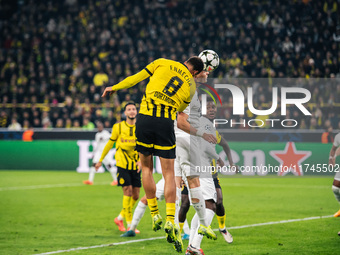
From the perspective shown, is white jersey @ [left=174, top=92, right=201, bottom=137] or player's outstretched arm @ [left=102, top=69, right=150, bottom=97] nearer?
player's outstretched arm @ [left=102, top=69, right=150, bottom=97]

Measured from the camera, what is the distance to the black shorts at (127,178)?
10.0m

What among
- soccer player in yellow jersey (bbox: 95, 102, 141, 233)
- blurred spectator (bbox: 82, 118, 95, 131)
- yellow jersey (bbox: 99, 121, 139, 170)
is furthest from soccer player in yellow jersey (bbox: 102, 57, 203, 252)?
blurred spectator (bbox: 82, 118, 95, 131)

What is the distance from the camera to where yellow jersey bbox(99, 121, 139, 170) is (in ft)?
33.3

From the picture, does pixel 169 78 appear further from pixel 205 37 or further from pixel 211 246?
pixel 205 37

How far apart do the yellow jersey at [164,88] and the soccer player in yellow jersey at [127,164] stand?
3044mm

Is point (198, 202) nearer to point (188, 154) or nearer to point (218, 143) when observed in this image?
point (188, 154)

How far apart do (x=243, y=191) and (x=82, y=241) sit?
8.00 meters

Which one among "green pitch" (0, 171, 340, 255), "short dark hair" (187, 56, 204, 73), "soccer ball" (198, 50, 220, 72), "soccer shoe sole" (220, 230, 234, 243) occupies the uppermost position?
"soccer ball" (198, 50, 220, 72)

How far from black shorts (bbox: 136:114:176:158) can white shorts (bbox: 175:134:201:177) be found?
775 millimetres

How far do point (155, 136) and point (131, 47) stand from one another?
770 inches

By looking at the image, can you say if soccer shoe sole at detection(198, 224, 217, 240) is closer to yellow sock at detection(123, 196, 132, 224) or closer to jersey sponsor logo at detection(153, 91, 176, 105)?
jersey sponsor logo at detection(153, 91, 176, 105)

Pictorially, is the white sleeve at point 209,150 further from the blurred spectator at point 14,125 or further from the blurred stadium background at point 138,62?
the blurred spectator at point 14,125

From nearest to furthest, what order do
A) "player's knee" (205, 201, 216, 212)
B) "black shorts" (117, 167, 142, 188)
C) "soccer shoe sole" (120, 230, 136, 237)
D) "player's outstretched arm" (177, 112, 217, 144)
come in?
"player's outstretched arm" (177, 112, 217, 144)
"player's knee" (205, 201, 216, 212)
"soccer shoe sole" (120, 230, 136, 237)
"black shorts" (117, 167, 142, 188)

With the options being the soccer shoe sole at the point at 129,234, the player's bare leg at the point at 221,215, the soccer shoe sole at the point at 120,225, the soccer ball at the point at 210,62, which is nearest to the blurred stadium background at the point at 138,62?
the soccer shoe sole at the point at 120,225
